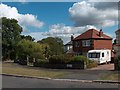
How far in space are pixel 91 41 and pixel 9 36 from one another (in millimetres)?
31443

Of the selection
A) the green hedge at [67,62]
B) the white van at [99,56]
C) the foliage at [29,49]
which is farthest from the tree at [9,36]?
the green hedge at [67,62]

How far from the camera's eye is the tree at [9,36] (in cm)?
8306

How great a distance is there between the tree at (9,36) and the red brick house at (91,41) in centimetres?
2335

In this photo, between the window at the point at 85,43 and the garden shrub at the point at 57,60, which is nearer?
the garden shrub at the point at 57,60

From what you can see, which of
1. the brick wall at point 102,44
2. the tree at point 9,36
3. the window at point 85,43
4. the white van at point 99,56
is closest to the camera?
the white van at point 99,56

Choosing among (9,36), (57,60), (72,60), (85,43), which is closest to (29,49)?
(85,43)

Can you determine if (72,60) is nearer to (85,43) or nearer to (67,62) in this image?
(67,62)

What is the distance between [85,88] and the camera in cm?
1822

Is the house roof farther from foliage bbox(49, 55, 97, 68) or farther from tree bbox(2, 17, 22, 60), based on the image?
tree bbox(2, 17, 22, 60)

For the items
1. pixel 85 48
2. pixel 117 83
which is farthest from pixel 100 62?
pixel 117 83

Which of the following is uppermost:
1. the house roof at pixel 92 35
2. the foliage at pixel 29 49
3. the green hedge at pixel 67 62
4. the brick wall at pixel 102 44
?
the house roof at pixel 92 35

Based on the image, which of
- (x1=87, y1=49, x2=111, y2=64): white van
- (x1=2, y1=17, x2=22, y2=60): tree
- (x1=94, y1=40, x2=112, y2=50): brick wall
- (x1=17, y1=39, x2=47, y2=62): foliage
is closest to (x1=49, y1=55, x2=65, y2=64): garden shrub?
(x1=87, y1=49, x2=111, y2=64): white van

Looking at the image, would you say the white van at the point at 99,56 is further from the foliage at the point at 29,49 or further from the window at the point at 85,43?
the window at the point at 85,43

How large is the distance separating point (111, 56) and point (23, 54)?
654 inches
